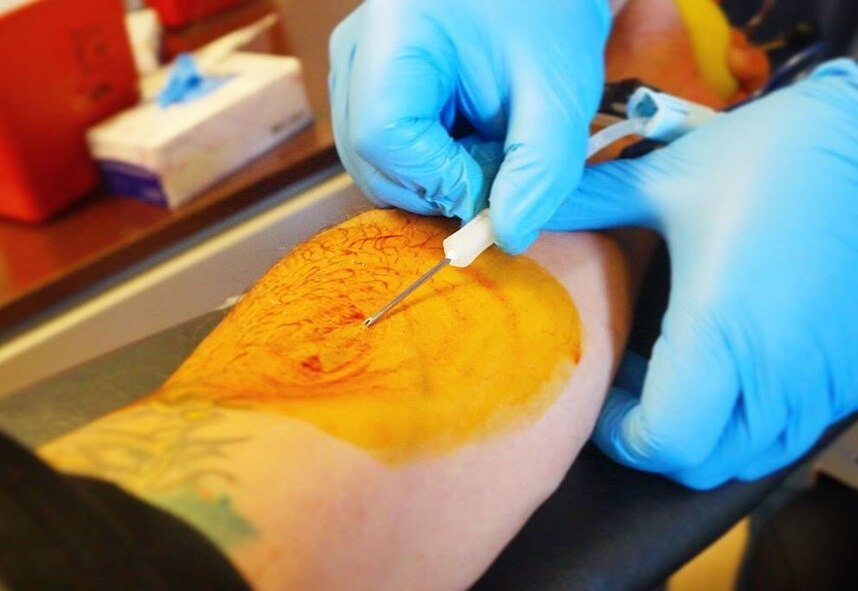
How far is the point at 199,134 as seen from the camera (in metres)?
1.10

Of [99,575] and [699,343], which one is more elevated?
[99,575]

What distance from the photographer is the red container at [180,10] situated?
1461 mm

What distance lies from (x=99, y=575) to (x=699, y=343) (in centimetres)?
53

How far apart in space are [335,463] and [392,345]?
5.1 inches

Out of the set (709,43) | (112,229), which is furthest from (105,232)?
(709,43)

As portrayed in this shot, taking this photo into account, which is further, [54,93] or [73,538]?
[54,93]

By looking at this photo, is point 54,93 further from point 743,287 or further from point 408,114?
point 743,287

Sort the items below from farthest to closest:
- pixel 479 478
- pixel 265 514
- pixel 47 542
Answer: pixel 479 478 < pixel 265 514 < pixel 47 542

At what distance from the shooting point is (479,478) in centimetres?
58

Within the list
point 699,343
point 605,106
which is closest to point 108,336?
Answer: point 699,343

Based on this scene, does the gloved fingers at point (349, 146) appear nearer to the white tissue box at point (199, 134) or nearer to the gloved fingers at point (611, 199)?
the gloved fingers at point (611, 199)

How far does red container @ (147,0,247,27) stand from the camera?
146cm

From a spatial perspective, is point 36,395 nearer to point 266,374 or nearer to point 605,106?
point 266,374

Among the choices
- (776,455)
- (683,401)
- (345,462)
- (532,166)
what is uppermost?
(532,166)
